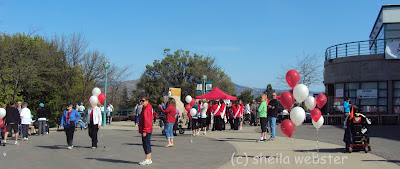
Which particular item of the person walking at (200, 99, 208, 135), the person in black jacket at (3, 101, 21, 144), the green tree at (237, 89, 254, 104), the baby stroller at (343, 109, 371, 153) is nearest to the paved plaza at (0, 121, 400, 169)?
the baby stroller at (343, 109, 371, 153)

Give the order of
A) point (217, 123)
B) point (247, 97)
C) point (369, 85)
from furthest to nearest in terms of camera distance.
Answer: point (247, 97)
point (369, 85)
point (217, 123)

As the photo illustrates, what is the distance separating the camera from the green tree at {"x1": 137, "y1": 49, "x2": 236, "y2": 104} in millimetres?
59812

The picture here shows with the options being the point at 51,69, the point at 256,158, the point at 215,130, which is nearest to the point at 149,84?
the point at 51,69

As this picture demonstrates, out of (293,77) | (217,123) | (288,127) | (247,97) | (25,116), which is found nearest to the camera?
(288,127)

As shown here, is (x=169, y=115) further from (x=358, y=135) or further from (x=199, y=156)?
(x=358, y=135)

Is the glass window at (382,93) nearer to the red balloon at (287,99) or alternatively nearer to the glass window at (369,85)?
the glass window at (369,85)

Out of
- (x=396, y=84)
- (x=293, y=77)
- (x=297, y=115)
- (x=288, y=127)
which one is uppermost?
(x=396, y=84)

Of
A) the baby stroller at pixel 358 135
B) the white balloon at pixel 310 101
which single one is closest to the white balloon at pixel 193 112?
the white balloon at pixel 310 101

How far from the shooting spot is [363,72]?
24.5 m

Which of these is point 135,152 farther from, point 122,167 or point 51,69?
point 51,69

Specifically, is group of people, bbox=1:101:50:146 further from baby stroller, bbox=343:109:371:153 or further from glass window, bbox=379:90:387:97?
glass window, bbox=379:90:387:97

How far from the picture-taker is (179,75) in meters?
61.2

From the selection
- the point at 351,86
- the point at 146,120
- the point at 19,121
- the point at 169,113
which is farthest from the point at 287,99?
the point at 351,86

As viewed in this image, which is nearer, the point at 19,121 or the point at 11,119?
the point at 11,119
